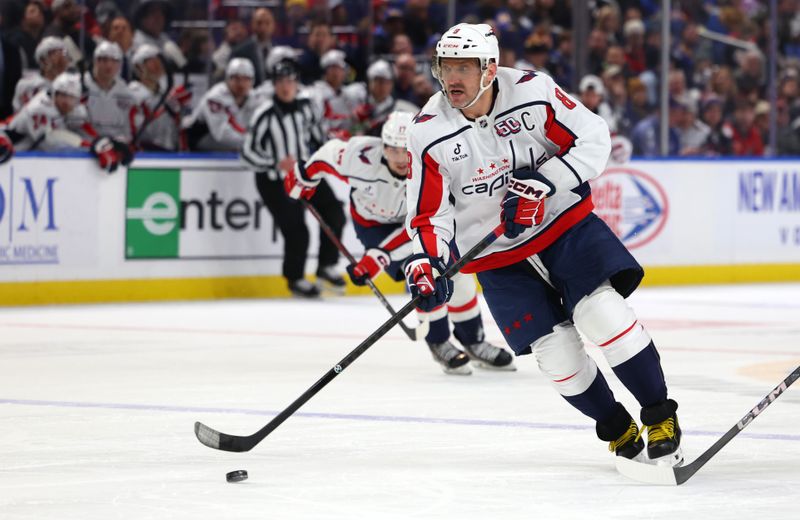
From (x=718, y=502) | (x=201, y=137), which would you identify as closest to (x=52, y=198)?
(x=201, y=137)

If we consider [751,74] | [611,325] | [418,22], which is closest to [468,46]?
[611,325]

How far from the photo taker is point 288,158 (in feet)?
32.5

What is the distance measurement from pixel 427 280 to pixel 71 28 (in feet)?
19.4

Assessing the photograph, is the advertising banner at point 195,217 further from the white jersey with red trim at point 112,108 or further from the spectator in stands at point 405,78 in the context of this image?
the spectator in stands at point 405,78

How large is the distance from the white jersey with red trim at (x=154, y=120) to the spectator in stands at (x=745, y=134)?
4454mm

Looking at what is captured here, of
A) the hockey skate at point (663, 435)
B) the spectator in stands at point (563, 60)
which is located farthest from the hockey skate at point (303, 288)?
the hockey skate at point (663, 435)

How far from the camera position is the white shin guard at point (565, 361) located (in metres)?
A: 4.12

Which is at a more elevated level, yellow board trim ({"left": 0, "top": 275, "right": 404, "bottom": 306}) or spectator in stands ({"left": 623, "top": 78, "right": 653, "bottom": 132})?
spectator in stands ({"left": 623, "top": 78, "right": 653, "bottom": 132})

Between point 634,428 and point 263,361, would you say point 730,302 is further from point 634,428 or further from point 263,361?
point 634,428

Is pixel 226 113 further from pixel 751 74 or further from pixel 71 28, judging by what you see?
pixel 751 74

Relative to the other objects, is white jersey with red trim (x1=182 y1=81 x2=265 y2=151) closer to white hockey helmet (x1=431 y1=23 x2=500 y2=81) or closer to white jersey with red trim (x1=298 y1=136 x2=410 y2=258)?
white jersey with red trim (x1=298 y1=136 x2=410 y2=258)

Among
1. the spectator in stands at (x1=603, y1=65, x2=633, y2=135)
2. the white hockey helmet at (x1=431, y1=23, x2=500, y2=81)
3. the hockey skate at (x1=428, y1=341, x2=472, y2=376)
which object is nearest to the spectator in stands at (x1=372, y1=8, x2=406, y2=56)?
the spectator in stands at (x1=603, y1=65, x2=633, y2=135)

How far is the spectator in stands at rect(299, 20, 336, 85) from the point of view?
1059cm

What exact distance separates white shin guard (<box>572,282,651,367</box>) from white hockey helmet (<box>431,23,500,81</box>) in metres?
0.66
